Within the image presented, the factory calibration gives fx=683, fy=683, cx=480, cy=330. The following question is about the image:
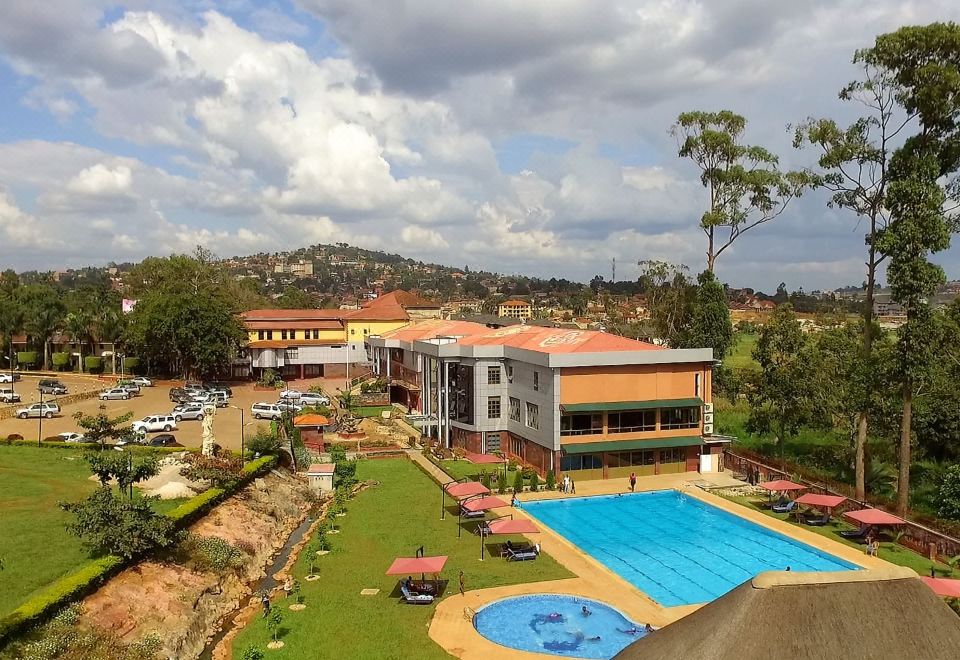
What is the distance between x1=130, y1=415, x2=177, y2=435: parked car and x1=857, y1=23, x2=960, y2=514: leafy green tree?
48097 mm

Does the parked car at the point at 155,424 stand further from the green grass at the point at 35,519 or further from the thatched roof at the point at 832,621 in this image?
the thatched roof at the point at 832,621

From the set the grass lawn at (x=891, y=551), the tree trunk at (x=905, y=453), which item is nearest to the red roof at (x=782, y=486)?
the grass lawn at (x=891, y=551)

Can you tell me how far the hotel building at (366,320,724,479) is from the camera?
4122 cm

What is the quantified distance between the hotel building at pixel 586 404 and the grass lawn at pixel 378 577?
8.54 metres

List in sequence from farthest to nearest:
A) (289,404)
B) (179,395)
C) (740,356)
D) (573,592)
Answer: (740,356)
(179,395)
(289,404)
(573,592)

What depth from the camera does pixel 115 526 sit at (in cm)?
2467

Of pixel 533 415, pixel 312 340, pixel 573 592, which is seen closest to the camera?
pixel 573 592

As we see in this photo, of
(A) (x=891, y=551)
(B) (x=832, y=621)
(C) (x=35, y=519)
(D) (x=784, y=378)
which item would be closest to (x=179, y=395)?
(C) (x=35, y=519)

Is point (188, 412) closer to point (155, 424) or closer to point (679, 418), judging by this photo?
point (155, 424)

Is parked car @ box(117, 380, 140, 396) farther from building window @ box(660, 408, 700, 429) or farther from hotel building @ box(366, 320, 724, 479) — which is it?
building window @ box(660, 408, 700, 429)

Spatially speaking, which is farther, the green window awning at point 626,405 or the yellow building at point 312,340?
the yellow building at point 312,340

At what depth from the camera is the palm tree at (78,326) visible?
271ft

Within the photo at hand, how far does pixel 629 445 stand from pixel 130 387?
170 ft

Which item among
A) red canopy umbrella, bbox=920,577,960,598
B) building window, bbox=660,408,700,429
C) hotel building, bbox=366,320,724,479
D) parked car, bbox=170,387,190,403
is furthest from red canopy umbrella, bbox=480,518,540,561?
parked car, bbox=170,387,190,403
